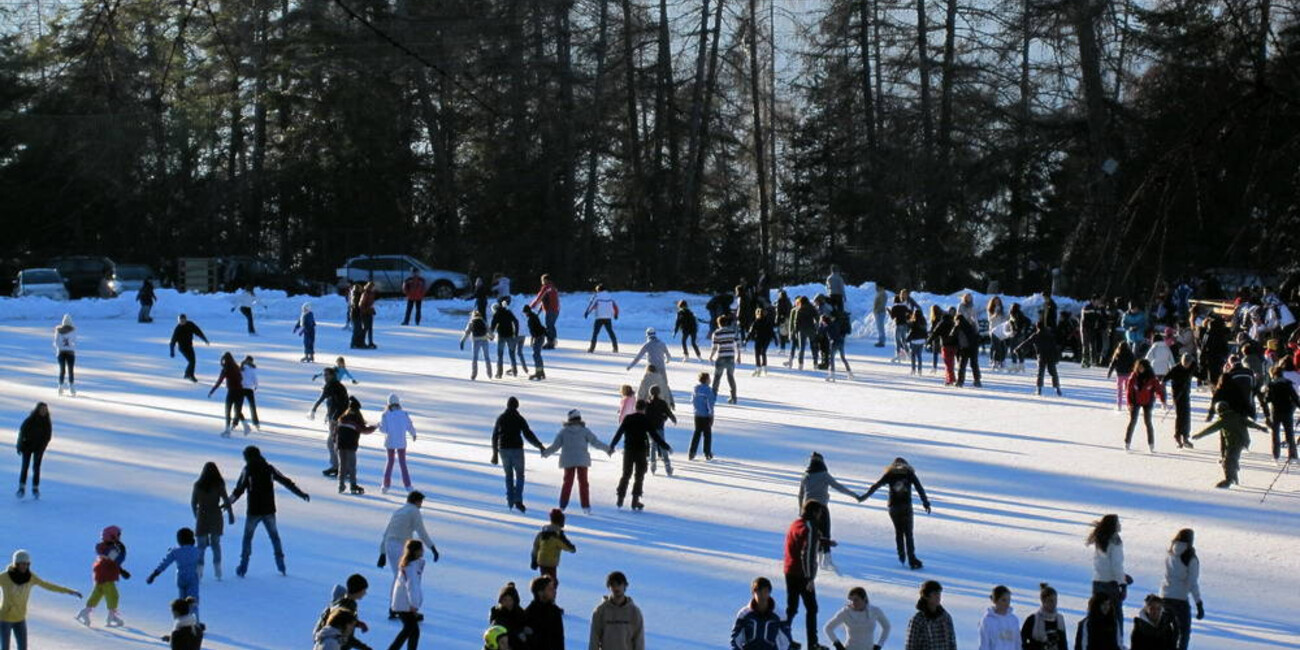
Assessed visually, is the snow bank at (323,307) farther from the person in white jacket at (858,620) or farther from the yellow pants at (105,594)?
the person in white jacket at (858,620)

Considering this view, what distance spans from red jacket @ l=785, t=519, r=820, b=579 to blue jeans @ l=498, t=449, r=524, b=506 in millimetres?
4633

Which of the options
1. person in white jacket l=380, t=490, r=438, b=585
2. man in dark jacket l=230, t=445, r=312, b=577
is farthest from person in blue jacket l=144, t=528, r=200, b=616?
person in white jacket l=380, t=490, r=438, b=585

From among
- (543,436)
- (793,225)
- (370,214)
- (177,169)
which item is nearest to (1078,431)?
(543,436)

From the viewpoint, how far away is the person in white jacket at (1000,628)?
8.45 meters

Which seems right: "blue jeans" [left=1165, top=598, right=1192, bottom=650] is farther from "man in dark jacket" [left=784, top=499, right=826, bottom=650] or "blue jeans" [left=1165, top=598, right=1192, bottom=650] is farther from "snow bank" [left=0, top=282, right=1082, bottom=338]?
"snow bank" [left=0, top=282, right=1082, bottom=338]

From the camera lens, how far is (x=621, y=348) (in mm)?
29922

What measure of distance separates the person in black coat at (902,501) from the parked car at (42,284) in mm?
32777

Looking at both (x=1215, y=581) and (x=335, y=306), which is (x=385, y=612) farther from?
(x=335, y=306)

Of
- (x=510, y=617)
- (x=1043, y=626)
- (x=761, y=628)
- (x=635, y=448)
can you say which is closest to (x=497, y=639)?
(x=510, y=617)

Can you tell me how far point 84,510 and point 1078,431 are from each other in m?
12.9

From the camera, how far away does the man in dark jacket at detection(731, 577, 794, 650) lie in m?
7.99

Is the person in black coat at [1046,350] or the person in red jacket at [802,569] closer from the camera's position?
the person in red jacket at [802,569]

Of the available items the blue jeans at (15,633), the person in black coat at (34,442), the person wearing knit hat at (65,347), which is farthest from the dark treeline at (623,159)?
the blue jeans at (15,633)

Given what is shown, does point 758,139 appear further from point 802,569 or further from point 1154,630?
point 1154,630
